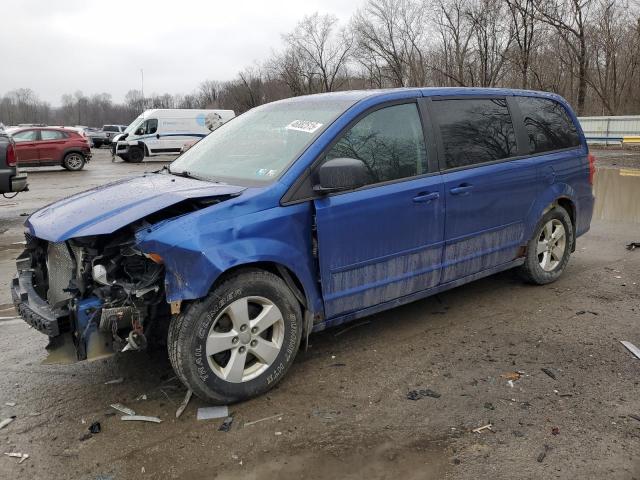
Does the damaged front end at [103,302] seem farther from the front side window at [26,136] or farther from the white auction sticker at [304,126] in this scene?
the front side window at [26,136]

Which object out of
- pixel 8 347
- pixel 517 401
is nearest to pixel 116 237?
pixel 8 347

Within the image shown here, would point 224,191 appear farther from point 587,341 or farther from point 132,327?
point 587,341

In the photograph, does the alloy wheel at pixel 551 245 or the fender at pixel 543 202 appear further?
the alloy wheel at pixel 551 245

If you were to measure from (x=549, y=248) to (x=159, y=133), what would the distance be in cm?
2445

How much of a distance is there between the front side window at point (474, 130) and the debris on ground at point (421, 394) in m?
1.74

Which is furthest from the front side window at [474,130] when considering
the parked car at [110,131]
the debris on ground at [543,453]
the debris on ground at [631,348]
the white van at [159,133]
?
the parked car at [110,131]

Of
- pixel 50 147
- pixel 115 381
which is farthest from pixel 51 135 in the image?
pixel 115 381

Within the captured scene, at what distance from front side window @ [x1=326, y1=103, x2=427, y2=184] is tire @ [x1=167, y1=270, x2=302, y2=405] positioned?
1.02m

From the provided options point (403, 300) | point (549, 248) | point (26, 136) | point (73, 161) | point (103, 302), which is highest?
point (26, 136)

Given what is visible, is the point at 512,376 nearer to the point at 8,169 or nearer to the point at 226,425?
the point at 226,425

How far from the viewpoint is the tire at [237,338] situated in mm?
3088

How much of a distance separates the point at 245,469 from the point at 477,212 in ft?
8.88

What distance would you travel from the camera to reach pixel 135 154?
1056 inches

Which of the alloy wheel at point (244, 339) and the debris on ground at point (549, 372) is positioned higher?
the alloy wheel at point (244, 339)
